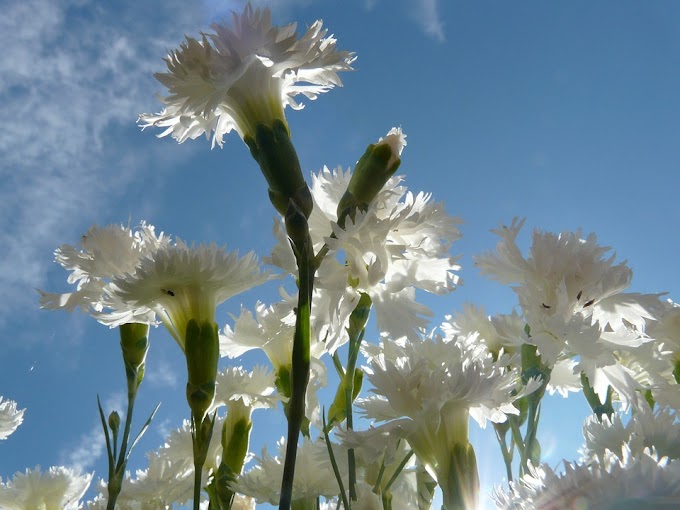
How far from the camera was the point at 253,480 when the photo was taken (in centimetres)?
92

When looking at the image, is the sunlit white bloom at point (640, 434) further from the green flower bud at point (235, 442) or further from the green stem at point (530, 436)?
the green flower bud at point (235, 442)

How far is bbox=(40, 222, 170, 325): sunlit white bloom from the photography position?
3.19 feet

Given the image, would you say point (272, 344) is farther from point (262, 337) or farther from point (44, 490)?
point (44, 490)

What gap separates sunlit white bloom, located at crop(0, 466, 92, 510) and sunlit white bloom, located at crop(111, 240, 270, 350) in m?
0.55

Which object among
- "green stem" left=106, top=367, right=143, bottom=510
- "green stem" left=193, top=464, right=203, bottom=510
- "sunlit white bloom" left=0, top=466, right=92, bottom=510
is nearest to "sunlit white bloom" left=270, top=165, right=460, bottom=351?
"green stem" left=193, top=464, right=203, bottom=510

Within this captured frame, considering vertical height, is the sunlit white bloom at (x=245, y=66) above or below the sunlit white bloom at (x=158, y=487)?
above

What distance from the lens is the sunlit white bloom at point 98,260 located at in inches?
38.3

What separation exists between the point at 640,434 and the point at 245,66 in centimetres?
65

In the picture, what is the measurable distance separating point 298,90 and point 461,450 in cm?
57

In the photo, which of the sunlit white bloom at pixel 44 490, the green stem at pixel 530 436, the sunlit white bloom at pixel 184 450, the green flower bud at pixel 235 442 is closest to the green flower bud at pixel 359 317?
the green stem at pixel 530 436

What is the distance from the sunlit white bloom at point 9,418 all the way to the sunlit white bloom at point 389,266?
0.76m

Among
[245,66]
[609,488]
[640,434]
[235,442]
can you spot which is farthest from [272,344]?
[609,488]

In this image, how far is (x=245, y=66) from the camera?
0.80 metres

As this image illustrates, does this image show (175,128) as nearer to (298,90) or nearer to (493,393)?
(298,90)
